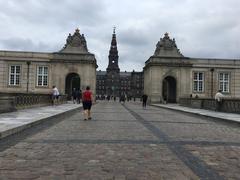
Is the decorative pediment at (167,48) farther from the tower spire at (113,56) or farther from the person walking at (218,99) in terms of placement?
the tower spire at (113,56)

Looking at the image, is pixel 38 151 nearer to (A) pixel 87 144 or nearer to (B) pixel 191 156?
(A) pixel 87 144

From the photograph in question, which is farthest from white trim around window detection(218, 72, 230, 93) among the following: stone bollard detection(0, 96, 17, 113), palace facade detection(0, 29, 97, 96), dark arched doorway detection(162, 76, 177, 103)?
stone bollard detection(0, 96, 17, 113)

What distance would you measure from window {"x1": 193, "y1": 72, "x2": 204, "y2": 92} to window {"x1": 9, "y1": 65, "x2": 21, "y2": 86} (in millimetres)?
29159

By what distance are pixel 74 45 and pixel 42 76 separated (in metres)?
7.46

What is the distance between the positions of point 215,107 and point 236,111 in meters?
4.18

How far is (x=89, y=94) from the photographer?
20.3m

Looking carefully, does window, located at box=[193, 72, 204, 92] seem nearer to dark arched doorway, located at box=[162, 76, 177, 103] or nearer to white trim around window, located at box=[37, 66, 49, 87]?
dark arched doorway, located at box=[162, 76, 177, 103]

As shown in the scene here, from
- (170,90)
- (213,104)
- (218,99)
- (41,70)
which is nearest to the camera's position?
(218,99)

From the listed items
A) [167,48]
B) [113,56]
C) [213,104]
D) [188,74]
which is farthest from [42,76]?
[113,56]

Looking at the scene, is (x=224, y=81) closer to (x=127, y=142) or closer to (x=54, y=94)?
(x=54, y=94)

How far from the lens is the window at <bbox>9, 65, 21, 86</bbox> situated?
2427 inches

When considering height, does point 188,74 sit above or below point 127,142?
above

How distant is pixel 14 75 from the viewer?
6166cm

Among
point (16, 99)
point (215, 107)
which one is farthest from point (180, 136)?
point (215, 107)
